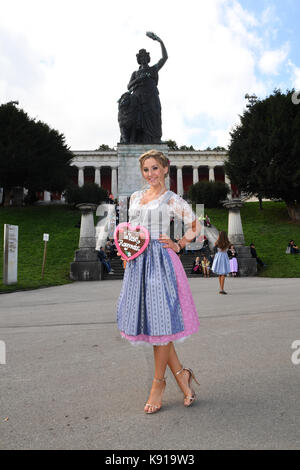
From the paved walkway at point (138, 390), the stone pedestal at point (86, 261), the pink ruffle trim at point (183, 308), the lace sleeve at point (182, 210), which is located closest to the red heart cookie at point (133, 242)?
the pink ruffle trim at point (183, 308)

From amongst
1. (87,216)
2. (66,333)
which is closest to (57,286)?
(87,216)

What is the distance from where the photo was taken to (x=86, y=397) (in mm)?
3201

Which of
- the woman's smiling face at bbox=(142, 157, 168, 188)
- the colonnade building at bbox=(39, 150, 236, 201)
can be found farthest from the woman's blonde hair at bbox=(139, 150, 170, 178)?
the colonnade building at bbox=(39, 150, 236, 201)

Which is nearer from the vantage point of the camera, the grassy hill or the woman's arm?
the woman's arm

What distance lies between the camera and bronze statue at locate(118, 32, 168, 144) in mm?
25922

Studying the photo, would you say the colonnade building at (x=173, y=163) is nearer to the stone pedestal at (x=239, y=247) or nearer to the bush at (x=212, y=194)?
the bush at (x=212, y=194)

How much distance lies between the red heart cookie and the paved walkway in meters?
1.20

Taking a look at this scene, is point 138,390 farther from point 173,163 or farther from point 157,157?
point 173,163

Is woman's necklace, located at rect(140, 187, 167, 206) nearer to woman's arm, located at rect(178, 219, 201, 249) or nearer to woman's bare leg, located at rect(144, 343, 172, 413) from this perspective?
woman's arm, located at rect(178, 219, 201, 249)

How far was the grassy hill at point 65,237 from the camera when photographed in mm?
17922

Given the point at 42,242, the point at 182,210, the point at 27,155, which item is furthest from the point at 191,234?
the point at 27,155

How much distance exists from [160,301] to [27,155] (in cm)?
4337
